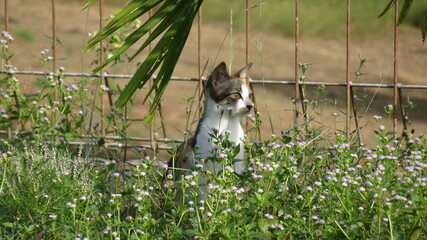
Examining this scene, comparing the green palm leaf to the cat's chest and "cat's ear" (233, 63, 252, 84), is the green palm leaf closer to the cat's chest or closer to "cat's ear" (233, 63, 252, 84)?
the cat's chest

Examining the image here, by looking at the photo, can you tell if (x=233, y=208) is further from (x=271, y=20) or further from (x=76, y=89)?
(x=271, y=20)

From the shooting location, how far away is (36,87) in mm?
7703

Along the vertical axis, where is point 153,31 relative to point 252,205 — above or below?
above

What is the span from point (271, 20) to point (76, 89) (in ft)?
16.7

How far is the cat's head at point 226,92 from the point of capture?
3996mm

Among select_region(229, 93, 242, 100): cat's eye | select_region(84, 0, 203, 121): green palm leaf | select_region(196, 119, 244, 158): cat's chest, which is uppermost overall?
select_region(84, 0, 203, 121): green palm leaf

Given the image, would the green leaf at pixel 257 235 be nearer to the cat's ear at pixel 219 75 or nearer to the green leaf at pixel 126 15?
Answer: the green leaf at pixel 126 15

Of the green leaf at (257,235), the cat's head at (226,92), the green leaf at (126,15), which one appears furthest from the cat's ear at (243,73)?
the green leaf at (257,235)

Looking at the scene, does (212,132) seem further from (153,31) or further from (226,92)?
(153,31)

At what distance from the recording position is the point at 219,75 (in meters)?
4.06

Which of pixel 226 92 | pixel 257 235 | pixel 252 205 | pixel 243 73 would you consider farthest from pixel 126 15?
pixel 243 73

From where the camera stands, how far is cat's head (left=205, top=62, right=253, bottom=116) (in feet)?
13.1

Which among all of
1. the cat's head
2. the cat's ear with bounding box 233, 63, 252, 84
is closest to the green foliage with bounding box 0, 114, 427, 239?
the cat's head

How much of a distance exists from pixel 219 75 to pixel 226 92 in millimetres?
102
